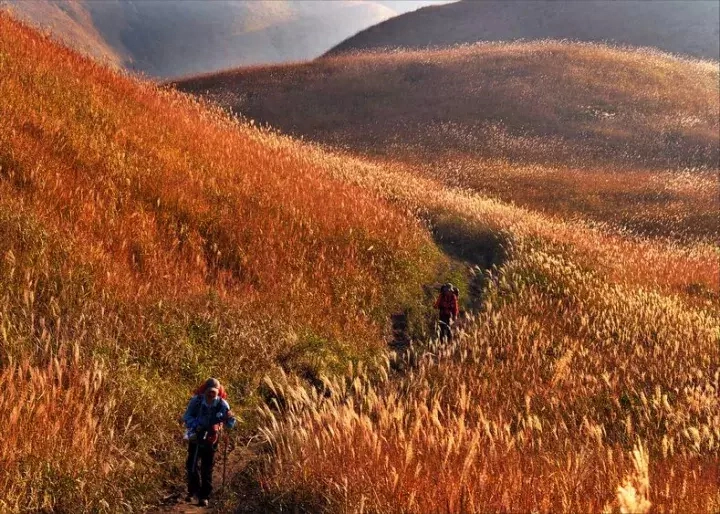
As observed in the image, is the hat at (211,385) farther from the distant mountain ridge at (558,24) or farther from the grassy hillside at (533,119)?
the distant mountain ridge at (558,24)

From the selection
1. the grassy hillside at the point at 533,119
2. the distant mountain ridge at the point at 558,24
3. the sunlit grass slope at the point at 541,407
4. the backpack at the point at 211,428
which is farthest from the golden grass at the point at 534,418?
the distant mountain ridge at the point at 558,24

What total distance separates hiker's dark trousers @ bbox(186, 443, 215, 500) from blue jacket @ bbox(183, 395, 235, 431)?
0.48ft

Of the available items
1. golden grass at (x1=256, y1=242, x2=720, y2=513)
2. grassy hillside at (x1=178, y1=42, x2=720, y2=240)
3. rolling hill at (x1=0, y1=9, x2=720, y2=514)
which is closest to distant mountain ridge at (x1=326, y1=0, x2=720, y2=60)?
grassy hillside at (x1=178, y1=42, x2=720, y2=240)

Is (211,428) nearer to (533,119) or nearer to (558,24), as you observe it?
(533,119)

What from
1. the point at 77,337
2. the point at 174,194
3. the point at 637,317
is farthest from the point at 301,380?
the point at 637,317

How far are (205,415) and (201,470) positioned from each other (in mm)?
398

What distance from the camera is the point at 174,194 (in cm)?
771

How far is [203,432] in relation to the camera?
4438 mm

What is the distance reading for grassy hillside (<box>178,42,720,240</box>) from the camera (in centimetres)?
2302

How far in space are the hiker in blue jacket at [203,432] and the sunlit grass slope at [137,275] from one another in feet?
0.89

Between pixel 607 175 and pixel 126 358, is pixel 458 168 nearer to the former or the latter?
pixel 607 175

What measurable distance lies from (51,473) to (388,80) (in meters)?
40.5

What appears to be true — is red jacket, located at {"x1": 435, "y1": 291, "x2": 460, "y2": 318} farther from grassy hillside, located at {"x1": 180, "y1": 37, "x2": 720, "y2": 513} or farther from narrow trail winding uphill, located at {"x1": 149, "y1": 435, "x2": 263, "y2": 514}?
narrow trail winding uphill, located at {"x1": 149, "y1": 435, "x2": 263, "y2": 514}

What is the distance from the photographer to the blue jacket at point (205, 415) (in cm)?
446
